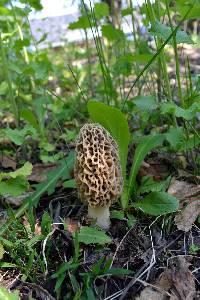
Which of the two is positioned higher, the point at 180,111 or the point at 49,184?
the point at 180,111

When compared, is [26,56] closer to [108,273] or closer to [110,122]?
[110,122]

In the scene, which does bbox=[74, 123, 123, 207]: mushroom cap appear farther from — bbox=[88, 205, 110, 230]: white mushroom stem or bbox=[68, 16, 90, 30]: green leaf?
bbox=[68, 16, 90, 30]: green leaf

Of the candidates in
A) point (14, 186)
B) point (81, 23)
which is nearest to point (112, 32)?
point (81, 23)

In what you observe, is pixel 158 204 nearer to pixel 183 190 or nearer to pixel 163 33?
pixel 183 190

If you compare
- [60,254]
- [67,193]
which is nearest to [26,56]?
[67,193]

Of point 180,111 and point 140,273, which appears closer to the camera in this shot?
point 140,273

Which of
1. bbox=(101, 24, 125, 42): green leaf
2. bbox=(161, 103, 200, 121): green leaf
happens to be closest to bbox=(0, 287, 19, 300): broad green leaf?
bbox=(161, 103, 200, 121): green leaf

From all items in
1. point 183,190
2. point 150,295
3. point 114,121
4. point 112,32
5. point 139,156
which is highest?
point 112,32
